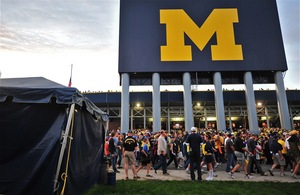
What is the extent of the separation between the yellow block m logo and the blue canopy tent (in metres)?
19.7

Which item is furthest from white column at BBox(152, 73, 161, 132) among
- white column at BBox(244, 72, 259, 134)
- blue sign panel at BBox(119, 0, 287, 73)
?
white column at BBox(244, 72, 259, 134)

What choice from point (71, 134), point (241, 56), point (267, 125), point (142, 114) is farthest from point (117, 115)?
point (71, 134)

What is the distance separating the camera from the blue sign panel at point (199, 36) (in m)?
23.4

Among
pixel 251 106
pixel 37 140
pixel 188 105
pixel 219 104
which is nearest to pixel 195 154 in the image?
pixel 37 140

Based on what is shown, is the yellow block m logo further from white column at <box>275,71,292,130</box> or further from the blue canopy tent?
the blue canopy tent

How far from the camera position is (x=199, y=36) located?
2400 centimetres

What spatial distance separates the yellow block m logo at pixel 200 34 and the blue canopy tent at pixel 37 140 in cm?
1971

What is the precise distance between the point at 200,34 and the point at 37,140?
76.8 feet

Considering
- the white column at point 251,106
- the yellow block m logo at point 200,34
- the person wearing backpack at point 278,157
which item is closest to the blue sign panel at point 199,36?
the yellow block m logo at point 200,34

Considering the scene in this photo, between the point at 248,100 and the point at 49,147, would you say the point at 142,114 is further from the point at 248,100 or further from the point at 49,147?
the point at 49,147

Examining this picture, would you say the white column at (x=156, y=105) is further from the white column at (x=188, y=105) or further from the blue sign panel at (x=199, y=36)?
the white column at (x=188, y=105)

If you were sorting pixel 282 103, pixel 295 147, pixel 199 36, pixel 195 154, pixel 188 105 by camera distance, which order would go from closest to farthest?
1. pixel 195 154
2. pixel 295 147
3. pixel 188 105
4. pixel 282 103
5. pixel 199 36

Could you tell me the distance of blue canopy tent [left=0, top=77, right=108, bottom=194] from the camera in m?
4.31

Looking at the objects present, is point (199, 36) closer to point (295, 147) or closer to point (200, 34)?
point (200, 34)
